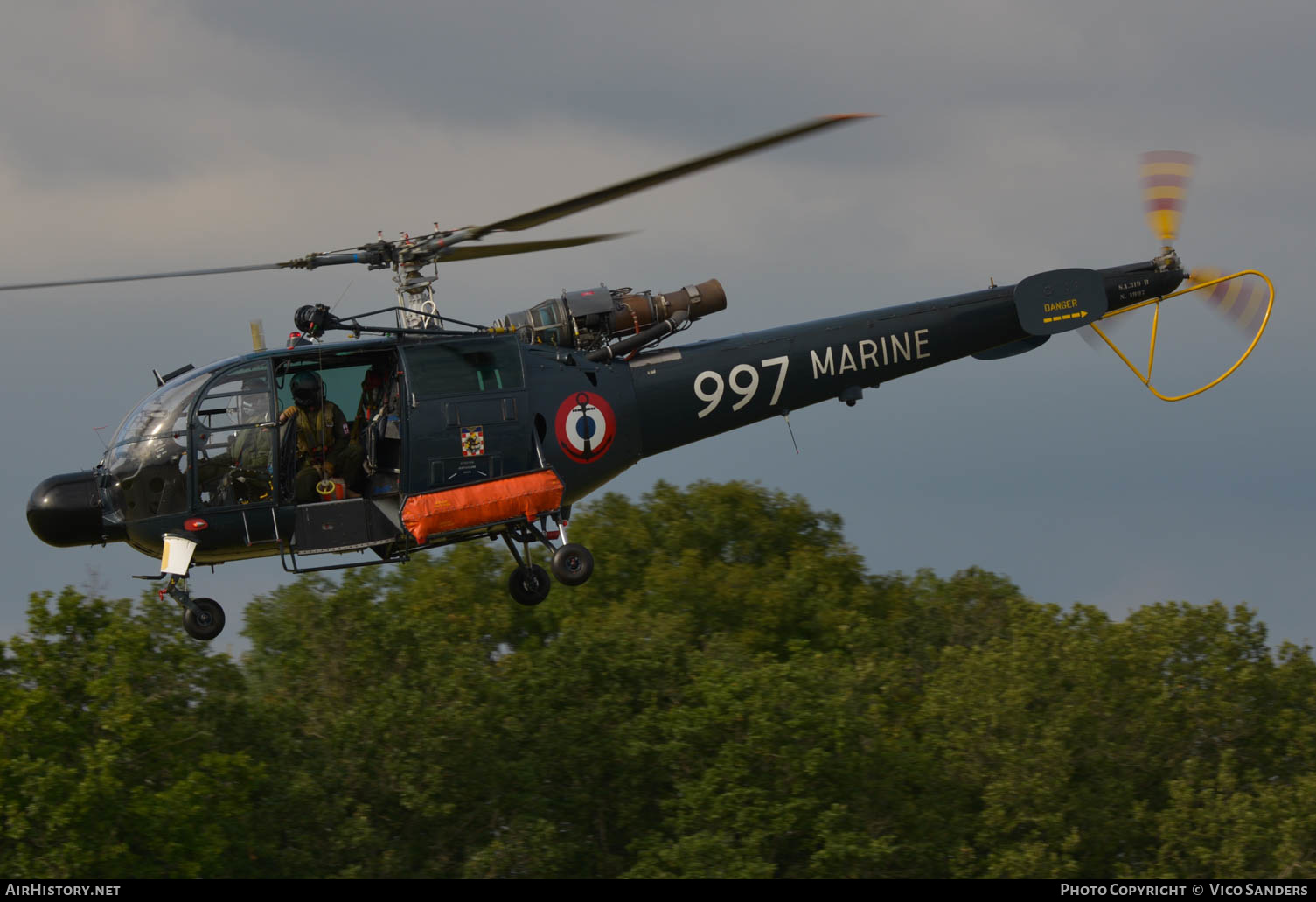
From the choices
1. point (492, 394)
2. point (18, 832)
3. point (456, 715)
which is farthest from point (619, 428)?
point (456, 715)

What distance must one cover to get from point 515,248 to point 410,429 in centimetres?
351

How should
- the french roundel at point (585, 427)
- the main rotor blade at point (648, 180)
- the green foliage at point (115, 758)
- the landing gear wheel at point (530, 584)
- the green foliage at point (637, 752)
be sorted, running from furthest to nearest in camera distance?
1. the green foliage at point (637, 752)
2. the green foliage at point (115, 758)
3. the landing gear wheel at point (530, 584)
4. the french roundel at point (585, 427)
5. the main rotor blade at point (648, 180)

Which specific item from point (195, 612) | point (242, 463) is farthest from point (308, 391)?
point (195, 612)

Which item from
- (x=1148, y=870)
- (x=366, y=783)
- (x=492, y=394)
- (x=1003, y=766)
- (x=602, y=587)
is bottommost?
(x=1148, y=870)

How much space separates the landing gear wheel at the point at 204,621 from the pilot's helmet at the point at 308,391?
2364 mm

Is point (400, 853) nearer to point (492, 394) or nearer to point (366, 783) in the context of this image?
point (366, 783)

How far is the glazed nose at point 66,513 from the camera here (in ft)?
53.7

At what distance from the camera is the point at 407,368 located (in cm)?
1655

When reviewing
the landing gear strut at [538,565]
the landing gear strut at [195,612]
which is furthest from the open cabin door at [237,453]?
the landing gear strut at [538,565]

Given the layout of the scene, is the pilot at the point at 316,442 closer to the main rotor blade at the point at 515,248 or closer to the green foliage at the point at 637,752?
the main rotor blade at the point at 515,248

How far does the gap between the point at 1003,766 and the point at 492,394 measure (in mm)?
26248

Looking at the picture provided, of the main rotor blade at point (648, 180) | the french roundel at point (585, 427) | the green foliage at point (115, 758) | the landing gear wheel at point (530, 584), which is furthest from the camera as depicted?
the green foliage at point (115, 758)

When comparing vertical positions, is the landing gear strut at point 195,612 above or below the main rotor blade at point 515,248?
below

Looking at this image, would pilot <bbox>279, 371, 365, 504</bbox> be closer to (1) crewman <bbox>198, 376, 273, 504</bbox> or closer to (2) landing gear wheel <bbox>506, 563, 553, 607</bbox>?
(1) crewman <bbox>198, 376, 273, 504</bbox>
